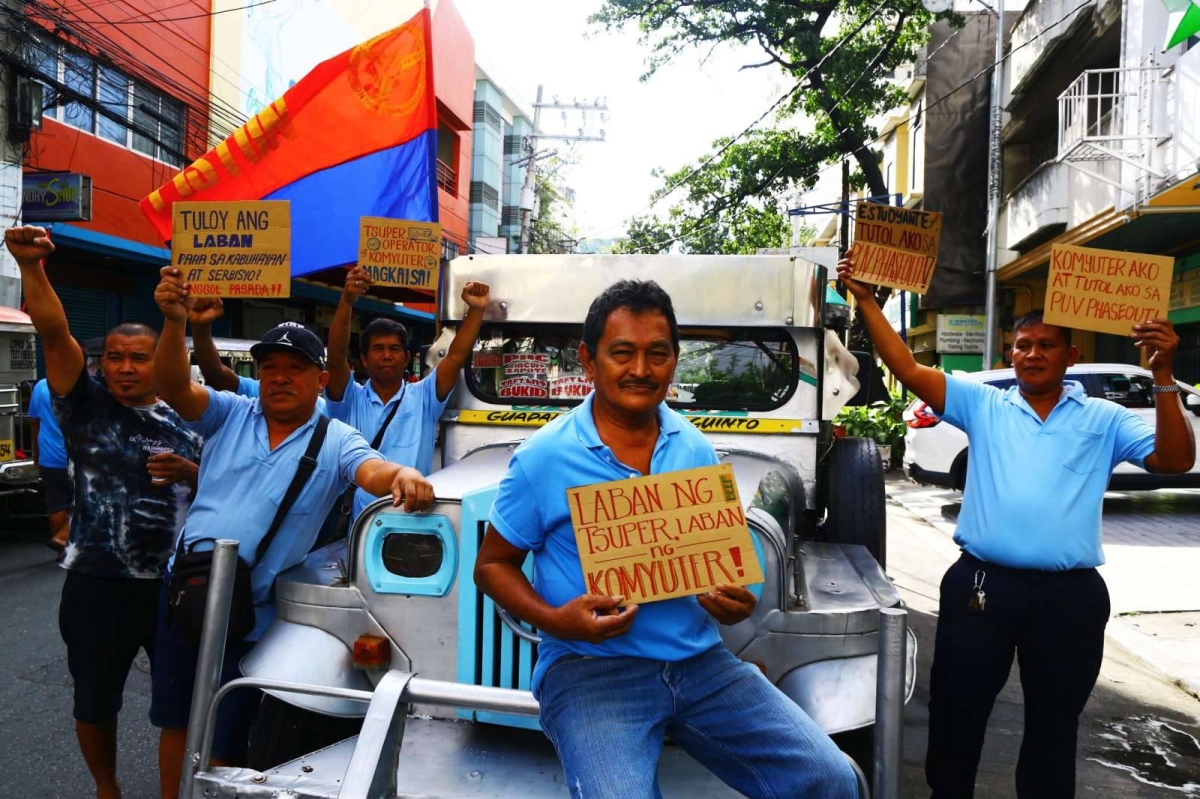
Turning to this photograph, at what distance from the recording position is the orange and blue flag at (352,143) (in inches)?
309

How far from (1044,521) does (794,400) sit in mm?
1662

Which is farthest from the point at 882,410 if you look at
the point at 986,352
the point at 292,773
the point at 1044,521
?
the point at 292,773

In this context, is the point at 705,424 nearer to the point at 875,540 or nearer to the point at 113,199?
the point at 875,540

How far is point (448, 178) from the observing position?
27797mm

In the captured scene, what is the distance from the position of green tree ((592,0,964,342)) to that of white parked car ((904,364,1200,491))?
6.11 m

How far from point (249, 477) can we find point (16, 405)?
720 cm

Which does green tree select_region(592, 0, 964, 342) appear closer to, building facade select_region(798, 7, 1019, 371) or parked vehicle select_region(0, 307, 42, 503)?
building facade select_region(798, 7, 1019, 371)

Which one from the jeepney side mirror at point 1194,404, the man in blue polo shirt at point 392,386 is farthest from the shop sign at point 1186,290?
the man in blue polo shirt at point 392,386

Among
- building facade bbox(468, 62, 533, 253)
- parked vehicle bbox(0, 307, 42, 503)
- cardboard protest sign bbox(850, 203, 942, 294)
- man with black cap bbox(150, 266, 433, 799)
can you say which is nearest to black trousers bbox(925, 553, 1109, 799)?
cardboard protest sign bbox(850, 203, 942, 294)

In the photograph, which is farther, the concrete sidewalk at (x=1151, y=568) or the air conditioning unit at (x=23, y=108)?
the air conditioning unit at (x=23, y=108)

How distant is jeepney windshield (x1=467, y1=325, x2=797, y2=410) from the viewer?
462cm

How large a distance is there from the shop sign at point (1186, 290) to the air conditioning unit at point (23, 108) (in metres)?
15.3

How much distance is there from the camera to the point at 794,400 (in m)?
4.58

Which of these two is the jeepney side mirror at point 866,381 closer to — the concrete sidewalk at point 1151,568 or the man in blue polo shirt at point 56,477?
the concrete sidewalk at point 1151,568
